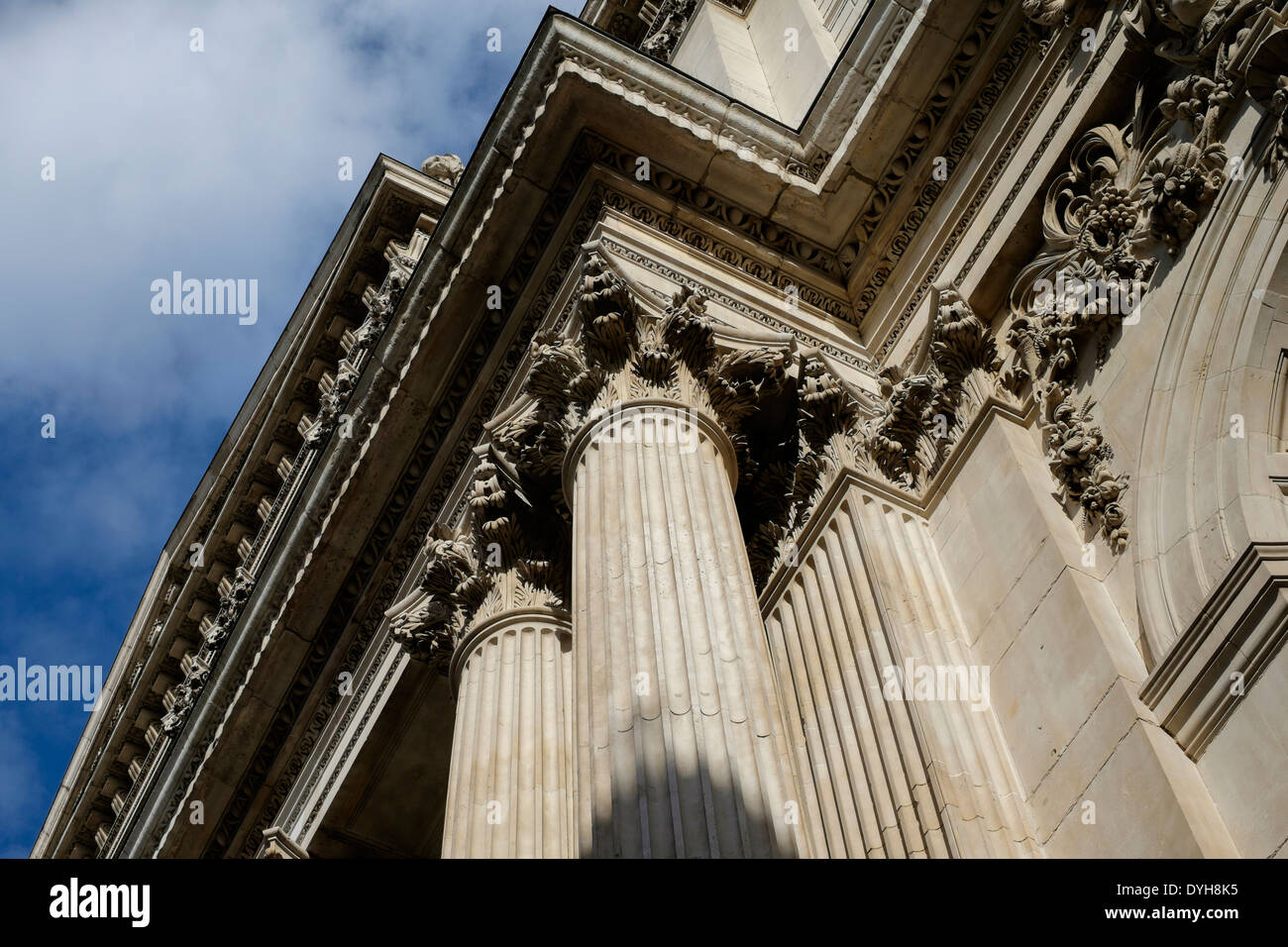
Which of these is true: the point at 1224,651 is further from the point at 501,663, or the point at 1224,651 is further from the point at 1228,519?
the point at 501,663

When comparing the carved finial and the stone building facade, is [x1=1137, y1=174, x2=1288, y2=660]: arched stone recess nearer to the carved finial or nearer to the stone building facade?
the stone building facade

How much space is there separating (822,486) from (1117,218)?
322cm

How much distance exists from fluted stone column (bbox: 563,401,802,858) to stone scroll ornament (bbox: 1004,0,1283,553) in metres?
2.62

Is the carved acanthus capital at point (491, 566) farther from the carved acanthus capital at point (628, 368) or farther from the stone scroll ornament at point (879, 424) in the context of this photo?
the stone scroll ornament at point (879, 424)

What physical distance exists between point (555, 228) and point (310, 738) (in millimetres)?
7095

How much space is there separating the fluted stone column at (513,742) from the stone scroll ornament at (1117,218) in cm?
464

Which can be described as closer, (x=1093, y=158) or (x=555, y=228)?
(x=1093, y=158)

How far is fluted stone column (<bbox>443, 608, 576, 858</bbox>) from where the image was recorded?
11672 mm

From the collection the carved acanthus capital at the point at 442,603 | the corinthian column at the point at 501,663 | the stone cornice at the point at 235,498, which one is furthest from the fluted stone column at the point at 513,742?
the stone cornice at the point at 235,498

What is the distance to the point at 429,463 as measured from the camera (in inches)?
633

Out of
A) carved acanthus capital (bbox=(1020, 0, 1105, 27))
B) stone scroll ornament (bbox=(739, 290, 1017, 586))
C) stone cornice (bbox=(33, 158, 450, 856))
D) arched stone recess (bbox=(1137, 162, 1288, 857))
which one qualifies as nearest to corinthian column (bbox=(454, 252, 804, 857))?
stone scroll ornament (bbox=(739, 290, 1017, 586))

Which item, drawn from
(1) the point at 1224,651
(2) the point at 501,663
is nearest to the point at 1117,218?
(1) the point at 1224,651
